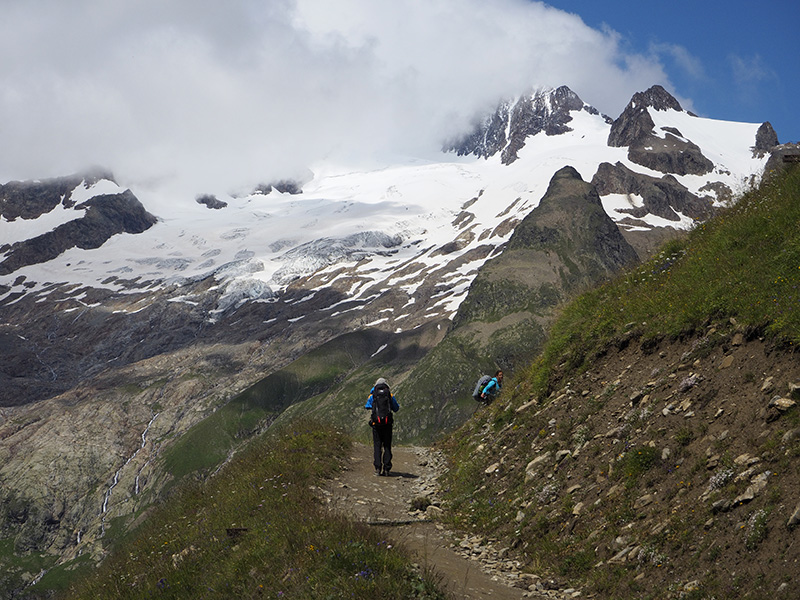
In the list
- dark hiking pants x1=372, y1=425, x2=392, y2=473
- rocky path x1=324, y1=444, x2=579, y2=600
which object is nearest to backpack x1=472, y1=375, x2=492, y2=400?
rocky path x1=324, y1=444, x2=579, y2=600

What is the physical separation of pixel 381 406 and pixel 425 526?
5.11 m

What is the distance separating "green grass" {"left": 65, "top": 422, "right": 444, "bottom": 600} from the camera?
30.6ft

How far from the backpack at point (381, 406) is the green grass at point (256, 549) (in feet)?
6.61

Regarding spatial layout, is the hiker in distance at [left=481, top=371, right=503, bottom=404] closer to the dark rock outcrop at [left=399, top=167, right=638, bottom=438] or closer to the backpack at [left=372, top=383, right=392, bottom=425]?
the backpack at [left=372, top=383, right=392, bottom=425]

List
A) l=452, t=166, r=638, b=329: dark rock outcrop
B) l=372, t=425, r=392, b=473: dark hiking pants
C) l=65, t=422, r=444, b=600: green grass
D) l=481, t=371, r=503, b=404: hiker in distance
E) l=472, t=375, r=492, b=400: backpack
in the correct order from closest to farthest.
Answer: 1. l=65, t=422, r=444, b=600: green grass
2. l=372, t=425, r=392, b=473: dark hiking pants
3. l=481, t=371, r=503, b=404: hiker in distance
4. l=472, t=375, r=492, b=400: backpack
5. l=452, t=166, r=638, b=329: dark rock outcrop

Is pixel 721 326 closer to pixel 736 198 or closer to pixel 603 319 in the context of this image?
pixel 603 319

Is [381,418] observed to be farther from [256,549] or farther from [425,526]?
[256,549]

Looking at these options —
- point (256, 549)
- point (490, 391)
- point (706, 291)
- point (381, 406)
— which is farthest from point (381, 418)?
point (706, 291)

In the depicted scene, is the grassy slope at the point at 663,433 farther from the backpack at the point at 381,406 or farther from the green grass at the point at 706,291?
the backpack at the point at 381,406

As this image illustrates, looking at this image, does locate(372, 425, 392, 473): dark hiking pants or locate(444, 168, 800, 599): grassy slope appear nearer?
locate(444, 168, 800, 599): grassy slope

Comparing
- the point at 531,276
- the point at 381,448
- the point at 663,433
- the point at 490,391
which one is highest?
the point at 531,276

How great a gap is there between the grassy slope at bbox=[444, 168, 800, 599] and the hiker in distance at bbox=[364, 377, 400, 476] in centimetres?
237

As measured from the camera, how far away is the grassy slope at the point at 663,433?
9148 millimetres

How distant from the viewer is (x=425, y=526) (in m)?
15.1
